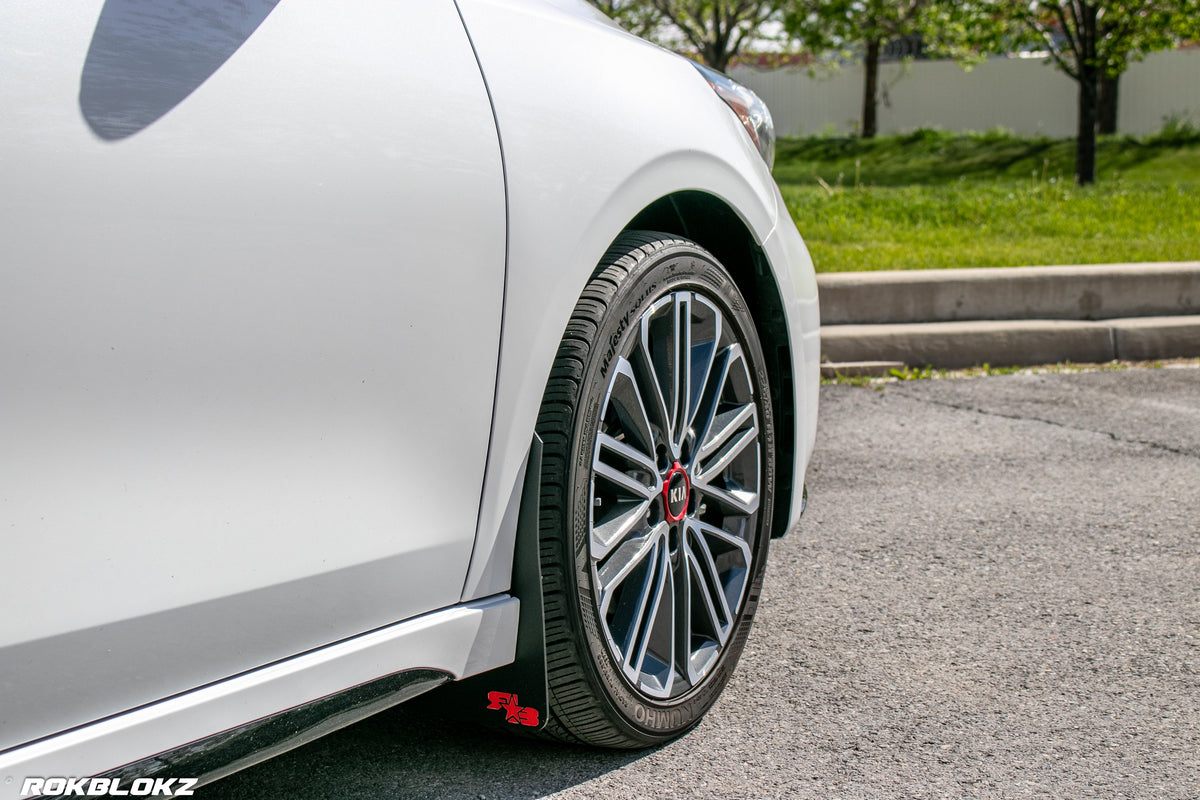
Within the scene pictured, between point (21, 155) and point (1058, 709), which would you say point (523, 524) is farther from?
point (1058, 709)

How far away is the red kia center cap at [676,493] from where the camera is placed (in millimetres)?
2209

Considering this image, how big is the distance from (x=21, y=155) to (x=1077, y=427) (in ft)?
15.3

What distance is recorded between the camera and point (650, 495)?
2152mm

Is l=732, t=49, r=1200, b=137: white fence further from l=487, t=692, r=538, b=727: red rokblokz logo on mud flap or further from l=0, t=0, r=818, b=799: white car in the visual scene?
l=487, t=692, r=538, b=727: red rokblokz logo on mud flap

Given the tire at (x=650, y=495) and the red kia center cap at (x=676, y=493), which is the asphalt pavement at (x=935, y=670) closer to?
the tire at (x=650, y=495)

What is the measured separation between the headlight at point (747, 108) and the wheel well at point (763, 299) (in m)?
0.27

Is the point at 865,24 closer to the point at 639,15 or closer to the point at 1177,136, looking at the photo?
the point at 1177,136

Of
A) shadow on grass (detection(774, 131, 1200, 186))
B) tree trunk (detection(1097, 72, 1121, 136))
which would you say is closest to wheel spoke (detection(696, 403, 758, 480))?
shadow on grass (detection(774, 131, 1200, 186))

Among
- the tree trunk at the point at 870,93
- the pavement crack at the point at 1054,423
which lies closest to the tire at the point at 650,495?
the pavement crack at the point at 1054,423

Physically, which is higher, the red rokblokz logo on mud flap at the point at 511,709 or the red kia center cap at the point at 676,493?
the red kia center cap at the point at 676,493

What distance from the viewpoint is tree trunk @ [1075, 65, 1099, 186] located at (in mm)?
15180

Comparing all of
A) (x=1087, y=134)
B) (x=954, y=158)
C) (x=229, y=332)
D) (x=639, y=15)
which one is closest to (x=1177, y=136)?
(x=954, y=158)

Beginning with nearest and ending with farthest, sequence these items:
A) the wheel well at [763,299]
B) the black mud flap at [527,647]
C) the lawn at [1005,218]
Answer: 1. the black mud flap at [527,647]
2. the wheel well at [763,299]
3. the lawn at [1005,218]

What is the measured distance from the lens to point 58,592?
130cm
